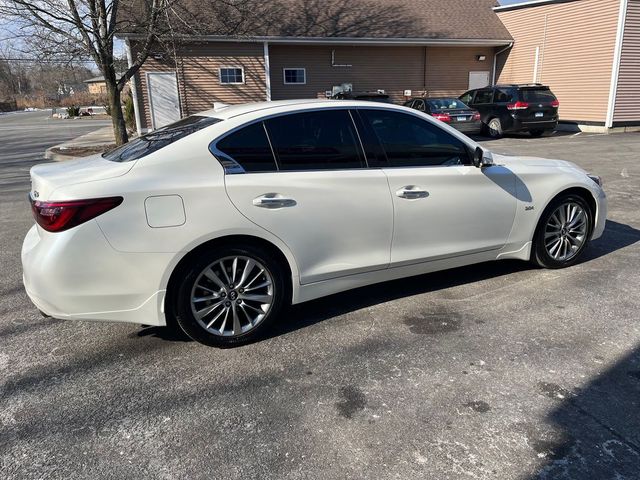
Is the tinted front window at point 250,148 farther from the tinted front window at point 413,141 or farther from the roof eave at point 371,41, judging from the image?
the roof eave at point 371,41

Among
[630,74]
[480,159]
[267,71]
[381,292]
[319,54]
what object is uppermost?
[319,54]

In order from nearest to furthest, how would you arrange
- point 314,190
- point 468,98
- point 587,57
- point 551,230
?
1. point 314,190
2. point 551,230
3. point 587,57
4. point 468,98

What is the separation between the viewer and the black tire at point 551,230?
15.3 feet

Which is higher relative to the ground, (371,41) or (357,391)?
(371,41)

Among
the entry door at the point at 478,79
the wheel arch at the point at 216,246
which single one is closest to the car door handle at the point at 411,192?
the wheel arch at the point at 216,246

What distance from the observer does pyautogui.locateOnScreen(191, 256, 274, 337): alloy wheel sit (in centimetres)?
340

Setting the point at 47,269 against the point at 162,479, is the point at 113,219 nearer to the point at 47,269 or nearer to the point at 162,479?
the point at 47,269

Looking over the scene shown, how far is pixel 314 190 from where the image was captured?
3562 mm

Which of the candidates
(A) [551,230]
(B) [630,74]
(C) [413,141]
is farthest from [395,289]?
(B) [630,74]

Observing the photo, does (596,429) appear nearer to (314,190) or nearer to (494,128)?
(314,190)

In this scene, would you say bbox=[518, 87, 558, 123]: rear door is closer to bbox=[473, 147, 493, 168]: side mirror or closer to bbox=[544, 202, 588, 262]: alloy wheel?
bbox=[544, 202, 588, 262]: alloy wheel

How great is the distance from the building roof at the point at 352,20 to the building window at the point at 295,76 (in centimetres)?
141

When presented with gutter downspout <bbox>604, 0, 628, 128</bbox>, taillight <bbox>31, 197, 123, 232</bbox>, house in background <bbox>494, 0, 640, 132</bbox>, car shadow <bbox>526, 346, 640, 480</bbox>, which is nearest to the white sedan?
taillight <bbox>31, 197, 123, 232</bbox>

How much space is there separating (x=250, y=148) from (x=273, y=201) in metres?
0.42
